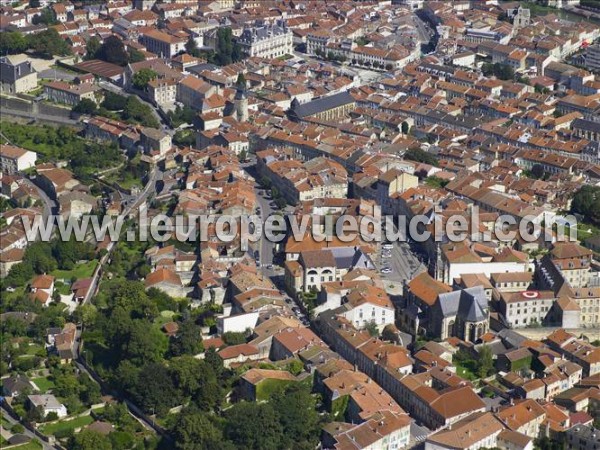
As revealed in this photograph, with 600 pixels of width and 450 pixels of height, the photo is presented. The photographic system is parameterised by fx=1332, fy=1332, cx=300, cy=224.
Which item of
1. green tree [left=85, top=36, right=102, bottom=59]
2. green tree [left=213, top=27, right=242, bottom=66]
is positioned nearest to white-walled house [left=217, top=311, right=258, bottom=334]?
green tree [left=213, top=27, right=242, bottom=66]

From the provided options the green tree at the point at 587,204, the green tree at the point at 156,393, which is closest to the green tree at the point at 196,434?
the green tree at the point at 156,393

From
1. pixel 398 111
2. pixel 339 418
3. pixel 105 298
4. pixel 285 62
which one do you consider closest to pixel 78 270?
pixel 105 298

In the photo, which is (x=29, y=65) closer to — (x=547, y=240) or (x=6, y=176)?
(x=6, y=176)

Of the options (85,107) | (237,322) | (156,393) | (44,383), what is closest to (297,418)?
(156,393)

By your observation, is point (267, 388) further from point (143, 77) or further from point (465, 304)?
point (143, 77)

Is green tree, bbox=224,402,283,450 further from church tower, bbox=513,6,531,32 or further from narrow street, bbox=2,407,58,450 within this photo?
church tower, bbox=513,6,531,32

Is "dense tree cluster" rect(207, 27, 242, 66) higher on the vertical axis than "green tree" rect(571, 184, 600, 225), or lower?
lower
